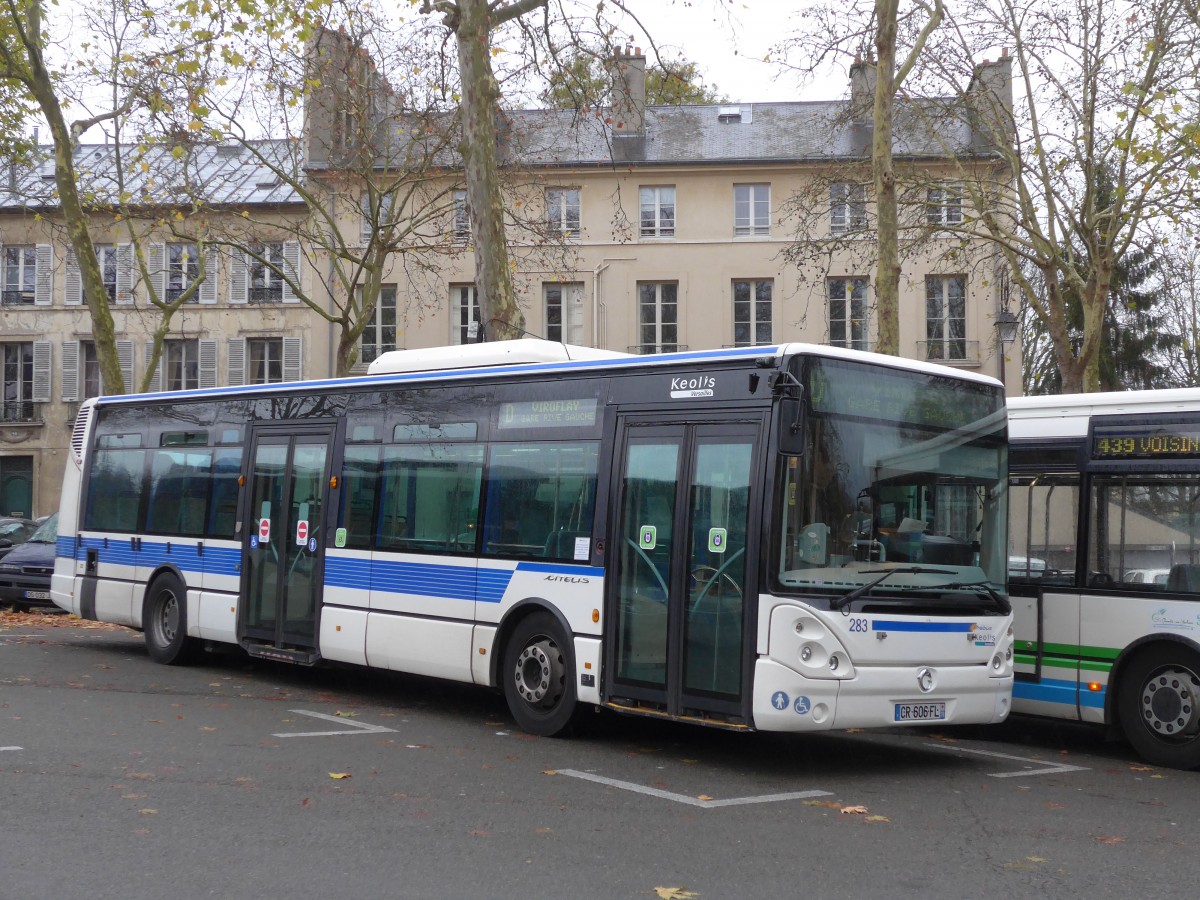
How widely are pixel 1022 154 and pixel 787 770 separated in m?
19.0

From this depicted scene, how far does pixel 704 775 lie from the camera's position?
390 inches

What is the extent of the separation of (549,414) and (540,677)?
6.87 ft

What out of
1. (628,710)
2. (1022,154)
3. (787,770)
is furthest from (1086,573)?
(1022,154)

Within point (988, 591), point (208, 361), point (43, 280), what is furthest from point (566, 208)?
point (988, 591)

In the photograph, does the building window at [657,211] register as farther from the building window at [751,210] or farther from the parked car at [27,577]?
the parked car at [27,577]

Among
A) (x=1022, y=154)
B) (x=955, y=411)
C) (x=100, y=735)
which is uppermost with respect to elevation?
(x=1022, y=154)

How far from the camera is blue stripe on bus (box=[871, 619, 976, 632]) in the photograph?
977 cm

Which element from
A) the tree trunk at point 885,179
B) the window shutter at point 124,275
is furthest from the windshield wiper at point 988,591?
the window shutter at point 124,275

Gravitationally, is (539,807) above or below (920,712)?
below

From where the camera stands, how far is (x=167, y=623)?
16344 millimetres

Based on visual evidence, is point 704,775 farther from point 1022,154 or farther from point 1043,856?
point 1022,154

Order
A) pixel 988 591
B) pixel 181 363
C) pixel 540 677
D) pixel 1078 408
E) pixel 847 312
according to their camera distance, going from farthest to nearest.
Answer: pixel 181 363, pixel 847 312, pixel 1078 408, pixel 540 677, pixel 988 591

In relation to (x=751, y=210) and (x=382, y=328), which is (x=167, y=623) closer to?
(x=382, y=328)

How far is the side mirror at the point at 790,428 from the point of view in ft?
31.2
